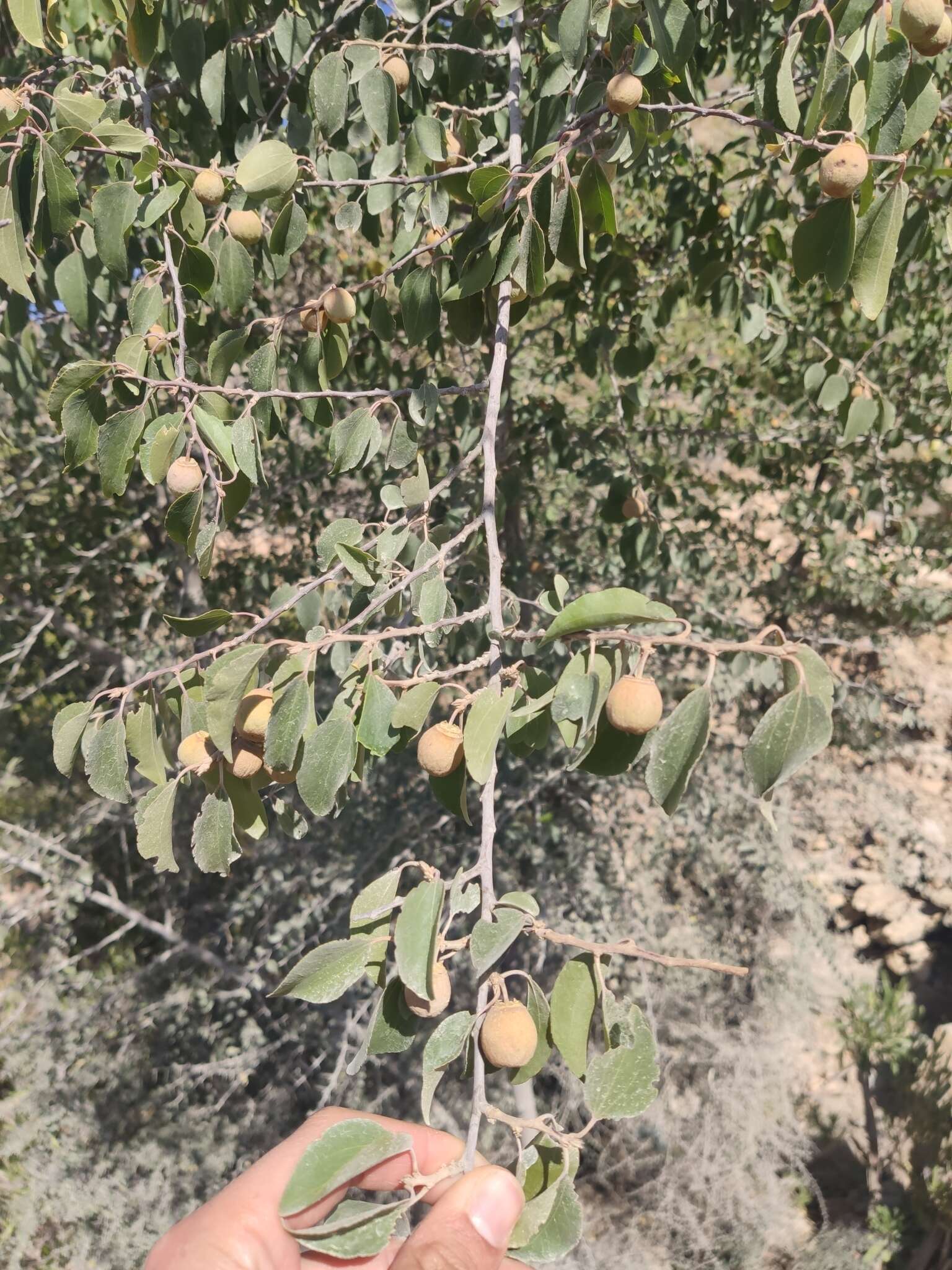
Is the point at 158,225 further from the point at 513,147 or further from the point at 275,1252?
the point at 275,1252

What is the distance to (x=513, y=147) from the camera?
1.08m

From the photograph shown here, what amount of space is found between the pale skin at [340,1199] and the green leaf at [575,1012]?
113 mm

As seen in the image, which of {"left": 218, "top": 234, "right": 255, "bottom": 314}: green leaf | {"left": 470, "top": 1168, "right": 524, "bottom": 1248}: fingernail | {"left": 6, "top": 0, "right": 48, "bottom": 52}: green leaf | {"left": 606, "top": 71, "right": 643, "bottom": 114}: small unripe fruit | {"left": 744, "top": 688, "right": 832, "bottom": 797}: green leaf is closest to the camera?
{"left": 744, "top": 688, "right": 832, "bottom": 797}: green leaf

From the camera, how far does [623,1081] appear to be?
2.26 ft

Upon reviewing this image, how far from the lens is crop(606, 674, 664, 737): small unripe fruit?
697 millimetres

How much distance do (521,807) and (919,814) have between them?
2522mm

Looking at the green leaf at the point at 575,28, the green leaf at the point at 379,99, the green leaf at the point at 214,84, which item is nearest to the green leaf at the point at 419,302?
the green leaf at the point at 379,99

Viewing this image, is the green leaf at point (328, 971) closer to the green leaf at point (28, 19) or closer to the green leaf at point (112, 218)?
the green leaf at point (112, 218)

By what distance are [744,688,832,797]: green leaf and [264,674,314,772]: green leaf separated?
39 centimetres

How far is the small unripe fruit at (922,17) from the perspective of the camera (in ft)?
2.57

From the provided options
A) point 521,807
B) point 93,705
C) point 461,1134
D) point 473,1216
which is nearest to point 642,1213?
point 461,1134

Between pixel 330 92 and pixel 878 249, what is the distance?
728 mm

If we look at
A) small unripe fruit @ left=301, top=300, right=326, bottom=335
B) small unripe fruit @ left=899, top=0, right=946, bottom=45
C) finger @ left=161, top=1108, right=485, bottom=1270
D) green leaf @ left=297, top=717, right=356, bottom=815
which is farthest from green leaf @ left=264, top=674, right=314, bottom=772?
small unripe fruit @ left=899, top=0, right=946, bottom=45

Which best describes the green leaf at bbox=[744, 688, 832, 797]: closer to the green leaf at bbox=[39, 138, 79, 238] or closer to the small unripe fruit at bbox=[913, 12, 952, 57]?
the small unripe fruit at bbox=[913, 12, 952, 57]
